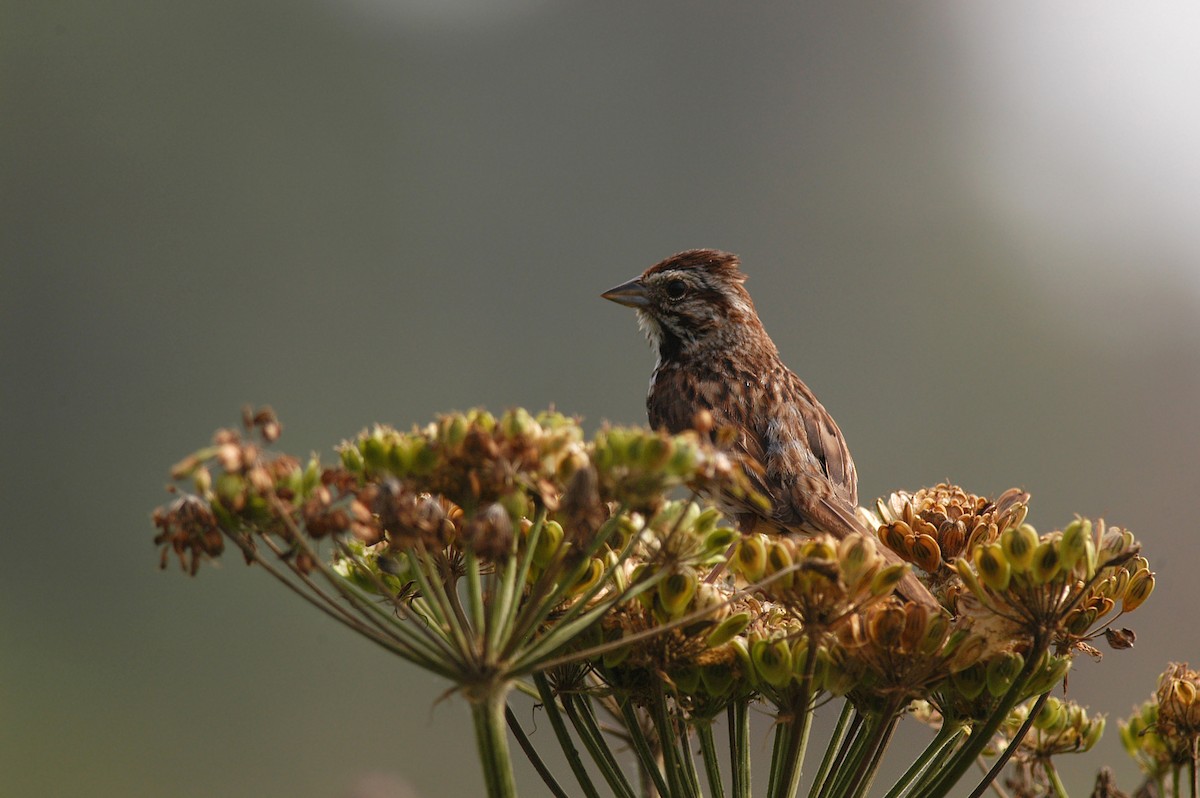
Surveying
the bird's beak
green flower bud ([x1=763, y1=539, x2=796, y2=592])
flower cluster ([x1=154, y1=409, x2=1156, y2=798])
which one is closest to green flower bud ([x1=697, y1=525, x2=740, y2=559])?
flower cluster ([x1=154, y1=409, x2=1156, y2=798])

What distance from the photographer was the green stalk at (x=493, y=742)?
2189mm

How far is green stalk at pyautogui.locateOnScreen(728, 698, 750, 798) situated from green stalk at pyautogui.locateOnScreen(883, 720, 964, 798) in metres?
0.33

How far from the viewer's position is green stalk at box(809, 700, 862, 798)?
8.77 ft

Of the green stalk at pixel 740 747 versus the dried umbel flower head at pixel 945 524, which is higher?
the dried umbel flower head at pixel 945 524

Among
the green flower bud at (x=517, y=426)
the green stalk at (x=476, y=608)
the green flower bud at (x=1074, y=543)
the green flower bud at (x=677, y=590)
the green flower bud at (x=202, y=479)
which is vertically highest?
the green flower bud at (x=517, y=426)

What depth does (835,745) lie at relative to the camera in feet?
9.01

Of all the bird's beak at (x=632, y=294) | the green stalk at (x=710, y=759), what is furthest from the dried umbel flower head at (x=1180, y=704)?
the bird's beak at (x=632, y=294)

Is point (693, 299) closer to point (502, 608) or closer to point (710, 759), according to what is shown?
point (710, 759)

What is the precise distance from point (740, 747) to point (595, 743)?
0.30 metres

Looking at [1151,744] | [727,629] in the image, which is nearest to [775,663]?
[727,629]

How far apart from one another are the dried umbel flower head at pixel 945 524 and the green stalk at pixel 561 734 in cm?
95

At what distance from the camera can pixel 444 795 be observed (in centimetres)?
4097

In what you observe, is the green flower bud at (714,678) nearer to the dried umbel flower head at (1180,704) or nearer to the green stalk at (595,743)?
the green stalk at (595,743)

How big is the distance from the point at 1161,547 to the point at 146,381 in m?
48.4
